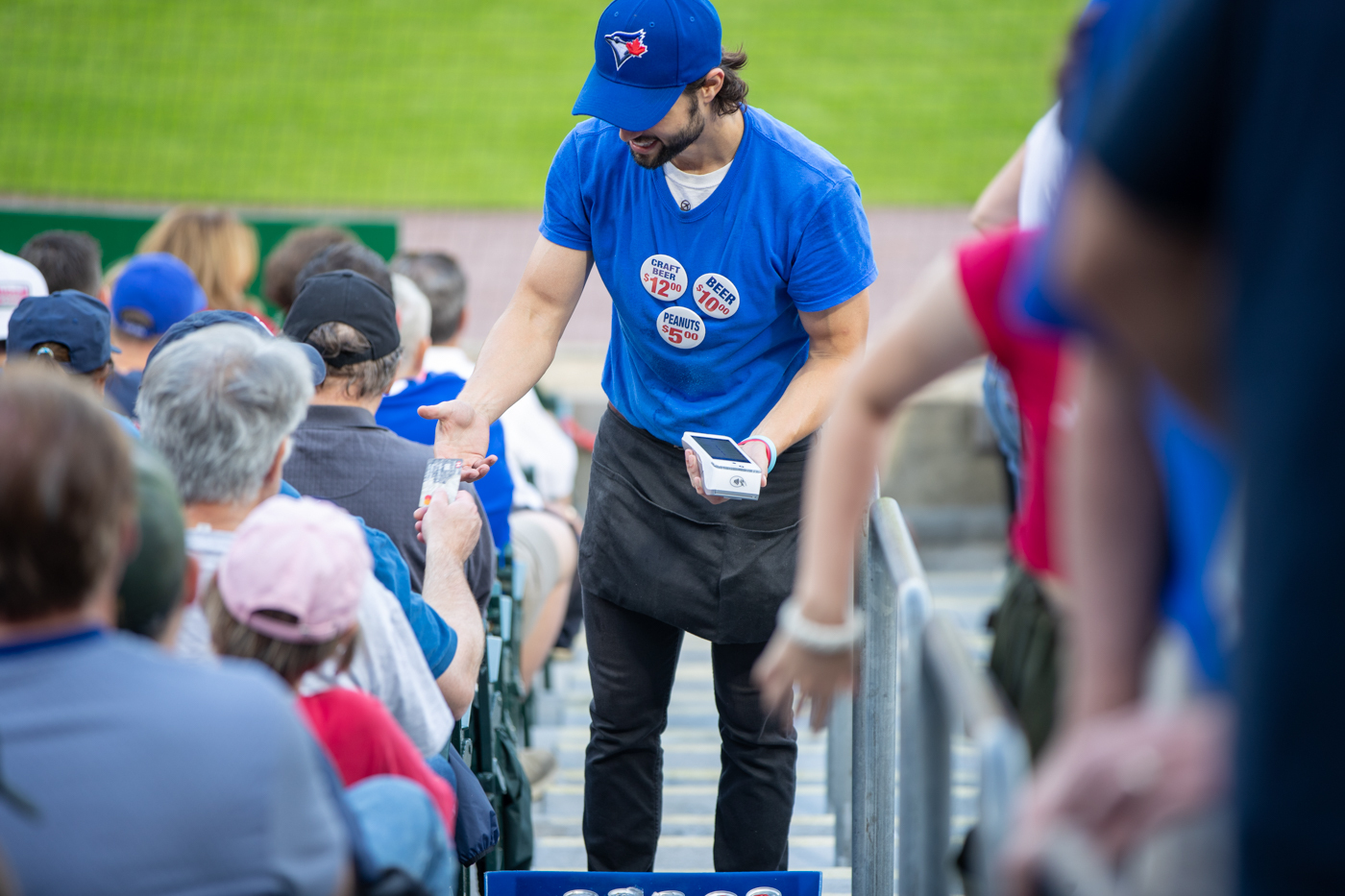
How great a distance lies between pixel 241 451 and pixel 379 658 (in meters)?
0.36

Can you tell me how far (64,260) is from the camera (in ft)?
14.4

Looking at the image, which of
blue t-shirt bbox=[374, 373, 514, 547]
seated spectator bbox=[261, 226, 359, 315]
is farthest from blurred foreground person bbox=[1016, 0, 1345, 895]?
seated spectator bbox=[261, 226, 359, 315]

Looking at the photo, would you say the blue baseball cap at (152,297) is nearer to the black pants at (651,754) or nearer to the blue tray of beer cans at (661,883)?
the black pants at (651,754)

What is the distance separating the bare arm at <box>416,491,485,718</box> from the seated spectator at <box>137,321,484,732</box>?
0.30m

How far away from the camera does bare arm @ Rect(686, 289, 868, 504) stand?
8.32ft

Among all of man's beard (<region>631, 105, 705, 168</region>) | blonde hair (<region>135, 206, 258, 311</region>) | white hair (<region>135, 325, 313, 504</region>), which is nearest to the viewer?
white hair (<region>135, 325, 313, 504</region>)

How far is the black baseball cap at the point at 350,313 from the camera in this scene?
114 inches

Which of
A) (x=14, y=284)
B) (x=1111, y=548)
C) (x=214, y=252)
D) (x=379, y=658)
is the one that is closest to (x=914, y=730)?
(x=1111, y=548)

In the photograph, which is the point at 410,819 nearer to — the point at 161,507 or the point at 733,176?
the point at 161,507

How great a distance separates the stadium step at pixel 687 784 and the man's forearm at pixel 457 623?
62cm

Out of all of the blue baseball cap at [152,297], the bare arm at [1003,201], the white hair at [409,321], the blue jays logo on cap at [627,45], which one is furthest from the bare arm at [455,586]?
the blue baseball cap at [152,297]

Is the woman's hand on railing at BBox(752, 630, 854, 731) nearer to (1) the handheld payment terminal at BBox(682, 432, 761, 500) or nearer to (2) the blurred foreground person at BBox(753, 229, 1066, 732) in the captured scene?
(2) the blurred foreground person at BBox(753, 229, 1066, 732)

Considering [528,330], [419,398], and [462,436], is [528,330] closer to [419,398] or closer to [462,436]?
[462,436]

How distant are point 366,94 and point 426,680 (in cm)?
1904
